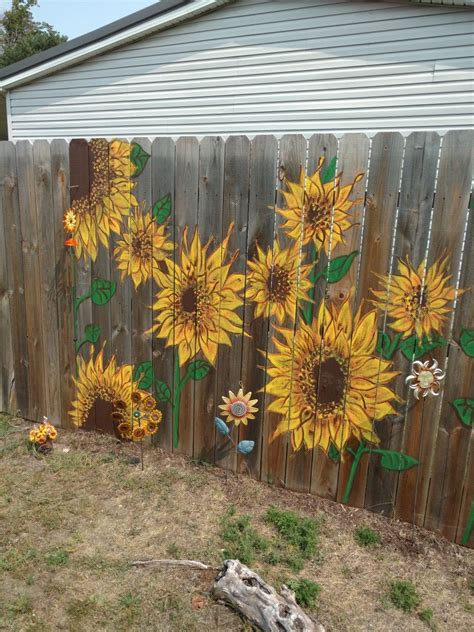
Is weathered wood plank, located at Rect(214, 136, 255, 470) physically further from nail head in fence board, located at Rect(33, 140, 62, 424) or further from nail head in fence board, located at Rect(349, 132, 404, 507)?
nail head in fence board, located at Rect(33, 140, 62, 424)

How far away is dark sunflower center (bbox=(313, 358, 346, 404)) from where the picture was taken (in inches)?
100

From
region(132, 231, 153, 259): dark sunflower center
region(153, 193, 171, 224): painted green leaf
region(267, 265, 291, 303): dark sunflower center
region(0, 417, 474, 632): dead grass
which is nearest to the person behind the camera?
region(0, 417, 474, 632): dead grass

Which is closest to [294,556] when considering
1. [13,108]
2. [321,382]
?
[321,382]

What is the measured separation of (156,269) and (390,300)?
4.59 feet

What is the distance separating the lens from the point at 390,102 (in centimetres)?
558

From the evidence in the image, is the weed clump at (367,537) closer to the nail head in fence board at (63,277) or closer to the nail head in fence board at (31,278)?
the nail head in fence board at (63,277)

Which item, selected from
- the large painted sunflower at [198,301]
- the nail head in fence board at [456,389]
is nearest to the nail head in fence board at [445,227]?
the nail head in fence board at [456,389]

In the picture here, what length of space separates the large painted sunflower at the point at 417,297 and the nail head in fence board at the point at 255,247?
662mm

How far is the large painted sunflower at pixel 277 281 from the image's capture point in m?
2.53

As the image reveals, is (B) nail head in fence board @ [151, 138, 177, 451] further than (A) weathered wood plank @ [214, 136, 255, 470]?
Yes

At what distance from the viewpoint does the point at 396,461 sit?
247cm

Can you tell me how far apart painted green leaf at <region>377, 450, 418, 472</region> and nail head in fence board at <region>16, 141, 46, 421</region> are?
8.03 feet

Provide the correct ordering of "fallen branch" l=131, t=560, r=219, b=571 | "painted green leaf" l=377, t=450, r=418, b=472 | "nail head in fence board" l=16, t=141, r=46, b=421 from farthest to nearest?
"nail head in fence board" l=16, t=141, r=46, b=421
"painted green leaf" l=377, t=450, r=418, b=472
"fallen branch" l=131, t=560, r=219, b=571

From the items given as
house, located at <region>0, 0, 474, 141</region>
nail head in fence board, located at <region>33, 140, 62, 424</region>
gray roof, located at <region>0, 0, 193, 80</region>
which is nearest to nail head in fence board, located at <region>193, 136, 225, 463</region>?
nail head in fence board, located at <region>33, 140, 62, 424</region>
